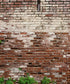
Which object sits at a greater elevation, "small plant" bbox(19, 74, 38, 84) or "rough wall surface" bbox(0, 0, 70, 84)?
"rough wall surface" bbox(0, 0, 70, 84)

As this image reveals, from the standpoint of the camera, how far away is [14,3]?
2699mm

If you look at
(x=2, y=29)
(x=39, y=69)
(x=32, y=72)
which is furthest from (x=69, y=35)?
(x=2, y=29)

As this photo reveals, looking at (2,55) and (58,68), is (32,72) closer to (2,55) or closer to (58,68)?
(58,68)

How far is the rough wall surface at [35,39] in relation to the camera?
2639 mm

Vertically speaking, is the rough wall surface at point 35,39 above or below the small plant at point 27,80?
above

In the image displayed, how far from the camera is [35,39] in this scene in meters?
2.69

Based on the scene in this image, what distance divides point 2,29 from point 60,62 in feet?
5.26

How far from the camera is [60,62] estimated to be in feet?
8.73

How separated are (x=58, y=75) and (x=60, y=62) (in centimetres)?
31

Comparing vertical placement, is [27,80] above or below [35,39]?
below

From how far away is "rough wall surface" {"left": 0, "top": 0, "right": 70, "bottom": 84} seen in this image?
264cm

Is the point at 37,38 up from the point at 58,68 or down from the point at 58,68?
up

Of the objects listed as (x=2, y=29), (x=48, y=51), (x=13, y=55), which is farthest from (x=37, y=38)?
(x=2, y=29)

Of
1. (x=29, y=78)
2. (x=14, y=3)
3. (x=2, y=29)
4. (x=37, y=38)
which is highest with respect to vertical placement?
(x=14, y=3)
